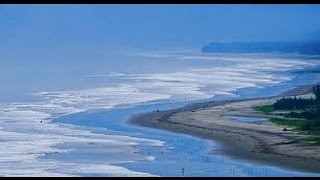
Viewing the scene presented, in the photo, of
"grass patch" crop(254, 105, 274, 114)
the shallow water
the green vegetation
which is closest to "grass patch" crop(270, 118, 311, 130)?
the green vegetation

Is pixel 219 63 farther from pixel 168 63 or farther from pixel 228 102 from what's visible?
pixel 168 63

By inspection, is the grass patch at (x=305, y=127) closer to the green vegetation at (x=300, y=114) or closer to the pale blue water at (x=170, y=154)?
the green vegetation at (x=300, y=114)

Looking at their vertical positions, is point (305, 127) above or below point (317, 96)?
below

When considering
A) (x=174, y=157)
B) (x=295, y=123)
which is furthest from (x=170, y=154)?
(x=295, y=123)

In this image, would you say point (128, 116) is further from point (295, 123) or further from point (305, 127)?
point (305, 127)
